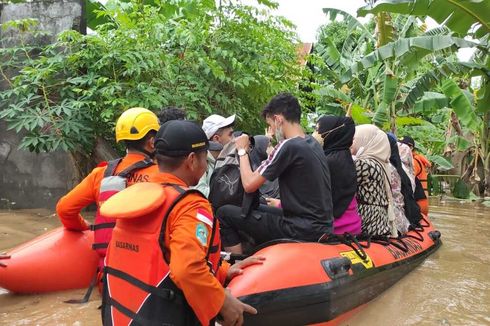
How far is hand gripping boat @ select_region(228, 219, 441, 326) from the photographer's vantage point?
8.99ft

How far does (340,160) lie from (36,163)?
5432mm

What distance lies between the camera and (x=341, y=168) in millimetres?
3715

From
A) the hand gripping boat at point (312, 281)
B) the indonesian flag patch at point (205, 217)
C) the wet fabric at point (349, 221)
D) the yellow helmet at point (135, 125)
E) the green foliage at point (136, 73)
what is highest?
the green foliage at point (136, 73)

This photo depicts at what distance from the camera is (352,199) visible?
3805 mm

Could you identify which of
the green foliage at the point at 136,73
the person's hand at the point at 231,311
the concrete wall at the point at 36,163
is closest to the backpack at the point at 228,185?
the person's hand at the point at 231,311

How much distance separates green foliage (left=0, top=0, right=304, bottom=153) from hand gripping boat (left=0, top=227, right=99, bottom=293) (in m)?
2.36

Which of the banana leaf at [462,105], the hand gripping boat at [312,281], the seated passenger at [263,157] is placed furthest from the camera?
the banana leaf at [462,105]

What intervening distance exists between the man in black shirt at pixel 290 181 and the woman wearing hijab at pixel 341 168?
47cm

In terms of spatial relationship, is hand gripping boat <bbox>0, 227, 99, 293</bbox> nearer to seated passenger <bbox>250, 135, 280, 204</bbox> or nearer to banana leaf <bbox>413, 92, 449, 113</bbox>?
seated passenger <bbox>250, 135, 280, 204</bbox>

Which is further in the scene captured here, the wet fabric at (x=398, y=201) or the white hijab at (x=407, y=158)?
the white hijab at (x=407, y=158)

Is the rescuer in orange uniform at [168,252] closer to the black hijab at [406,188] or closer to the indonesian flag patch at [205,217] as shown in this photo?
the indonesian flag patch at [205,217]

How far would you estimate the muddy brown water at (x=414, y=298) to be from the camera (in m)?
3.36

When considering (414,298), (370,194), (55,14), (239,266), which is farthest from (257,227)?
(55,14)

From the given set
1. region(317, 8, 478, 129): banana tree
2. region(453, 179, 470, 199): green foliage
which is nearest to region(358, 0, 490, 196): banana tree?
region(317, 8, 478, 129): banana tree
